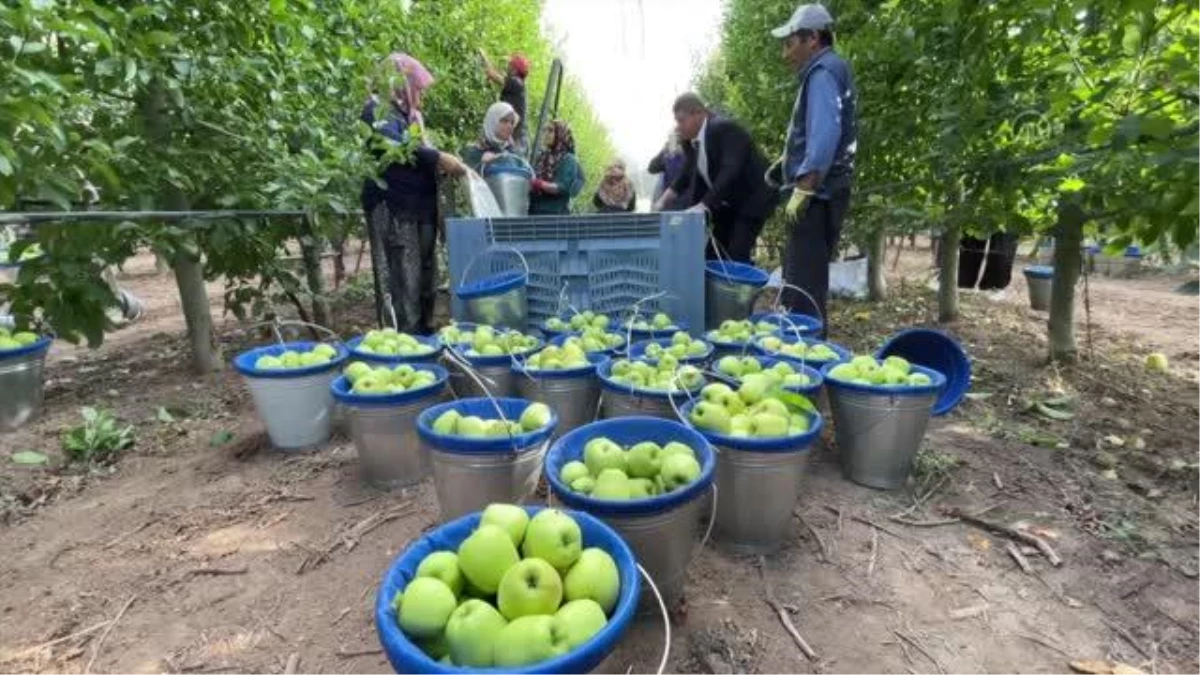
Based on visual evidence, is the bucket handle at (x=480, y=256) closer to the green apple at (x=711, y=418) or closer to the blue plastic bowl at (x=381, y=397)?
the blue plastic bowl at (x=381, y=397)

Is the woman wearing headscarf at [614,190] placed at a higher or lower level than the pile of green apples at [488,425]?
higher

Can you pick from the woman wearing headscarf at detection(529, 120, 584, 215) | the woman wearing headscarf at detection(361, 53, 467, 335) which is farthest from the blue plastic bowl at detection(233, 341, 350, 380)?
the woman wearing headscarf at detection(529, 120, 584, 215)

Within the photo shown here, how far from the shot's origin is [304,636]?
2.25 metres

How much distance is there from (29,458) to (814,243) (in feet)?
15.9

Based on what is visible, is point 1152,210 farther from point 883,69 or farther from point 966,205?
point 883,69

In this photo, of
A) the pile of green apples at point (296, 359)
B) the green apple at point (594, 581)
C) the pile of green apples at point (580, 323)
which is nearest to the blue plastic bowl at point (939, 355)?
the pile of green apples at point (580, 323)

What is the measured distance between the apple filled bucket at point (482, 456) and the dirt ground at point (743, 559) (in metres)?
0.49

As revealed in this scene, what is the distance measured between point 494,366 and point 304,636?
5.38ft

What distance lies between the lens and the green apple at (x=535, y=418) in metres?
2.62

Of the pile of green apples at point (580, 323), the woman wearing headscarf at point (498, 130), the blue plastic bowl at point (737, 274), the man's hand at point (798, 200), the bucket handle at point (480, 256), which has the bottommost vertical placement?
the pile of green apples at point (580, 323)

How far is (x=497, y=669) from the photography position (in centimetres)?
127

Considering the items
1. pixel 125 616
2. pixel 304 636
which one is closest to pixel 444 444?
pixel 304 636

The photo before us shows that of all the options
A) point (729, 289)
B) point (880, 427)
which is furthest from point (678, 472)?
point (729, 289)

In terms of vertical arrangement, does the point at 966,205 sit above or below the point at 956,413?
above
